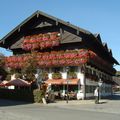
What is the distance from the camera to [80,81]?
42.2 m

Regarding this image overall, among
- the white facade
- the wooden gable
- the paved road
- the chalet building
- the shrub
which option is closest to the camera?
the paved road

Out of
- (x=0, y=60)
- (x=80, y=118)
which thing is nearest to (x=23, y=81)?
(x=0, y=60)

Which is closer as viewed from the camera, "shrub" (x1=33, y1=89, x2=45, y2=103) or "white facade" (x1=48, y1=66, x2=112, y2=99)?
"shrub" (x1=33, y1=89, x2=45, y2=103)

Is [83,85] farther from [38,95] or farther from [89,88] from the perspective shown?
[38,95]

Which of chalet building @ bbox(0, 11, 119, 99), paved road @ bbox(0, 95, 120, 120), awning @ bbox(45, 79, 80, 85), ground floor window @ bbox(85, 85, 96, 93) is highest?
chalet building @ bbox(0, 11, 119, 99)

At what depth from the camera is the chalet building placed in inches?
1657

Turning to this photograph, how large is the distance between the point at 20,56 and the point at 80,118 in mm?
27722

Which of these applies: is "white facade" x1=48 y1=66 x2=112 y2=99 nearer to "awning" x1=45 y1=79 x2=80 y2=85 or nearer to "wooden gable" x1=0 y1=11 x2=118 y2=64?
"awning" x1=45 y1=79 x2=80 y2=85

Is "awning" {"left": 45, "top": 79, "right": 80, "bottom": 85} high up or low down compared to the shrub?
up

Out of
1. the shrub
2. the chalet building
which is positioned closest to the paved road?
the shrub

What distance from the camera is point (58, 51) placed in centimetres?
4450

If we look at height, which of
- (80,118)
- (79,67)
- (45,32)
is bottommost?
(80,118)

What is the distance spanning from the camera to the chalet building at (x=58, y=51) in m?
42.1

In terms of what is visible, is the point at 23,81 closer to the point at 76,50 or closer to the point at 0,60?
the point at 76,50
